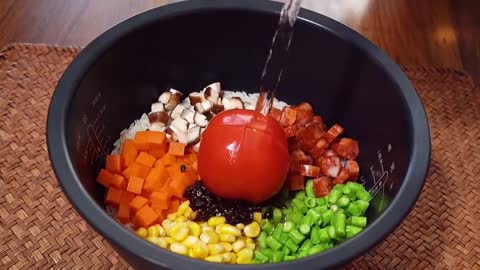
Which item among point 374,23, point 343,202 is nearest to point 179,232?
point 343,202

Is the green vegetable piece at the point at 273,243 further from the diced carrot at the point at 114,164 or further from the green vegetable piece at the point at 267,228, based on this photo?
the diced carrot at the point at 114,164

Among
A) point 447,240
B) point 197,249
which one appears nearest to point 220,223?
point 197,249

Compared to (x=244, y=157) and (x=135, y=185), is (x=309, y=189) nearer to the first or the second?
(x=244, y=157)

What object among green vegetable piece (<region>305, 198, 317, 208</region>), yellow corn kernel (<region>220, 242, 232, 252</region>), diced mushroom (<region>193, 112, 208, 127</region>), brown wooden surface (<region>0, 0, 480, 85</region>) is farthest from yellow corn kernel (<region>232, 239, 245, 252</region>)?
brown wooden surface (<region>0, 0, 480, 85</region>)

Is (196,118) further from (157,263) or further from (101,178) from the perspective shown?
(157,263)

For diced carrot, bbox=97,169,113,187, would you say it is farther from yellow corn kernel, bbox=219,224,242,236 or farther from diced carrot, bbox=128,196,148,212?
yellow corn kernel, bbox=219,224,242,236
